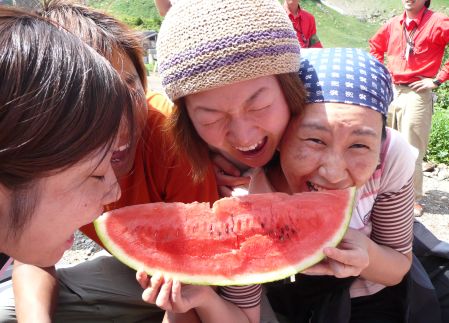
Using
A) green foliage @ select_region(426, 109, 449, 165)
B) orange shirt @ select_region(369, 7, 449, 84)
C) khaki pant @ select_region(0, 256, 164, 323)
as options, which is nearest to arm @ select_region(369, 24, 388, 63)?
orange shirt @ select_region(369, 7, 449, 84)

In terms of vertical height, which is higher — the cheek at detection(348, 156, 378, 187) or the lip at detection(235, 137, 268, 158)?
the lip at detection(235, 137, 268, 158)

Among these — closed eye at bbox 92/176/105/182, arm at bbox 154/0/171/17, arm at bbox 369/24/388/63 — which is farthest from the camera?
arm at bbox 369/24/388/63

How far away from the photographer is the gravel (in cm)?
335

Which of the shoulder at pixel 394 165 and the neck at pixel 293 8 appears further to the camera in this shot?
the neck at pixel 293 8

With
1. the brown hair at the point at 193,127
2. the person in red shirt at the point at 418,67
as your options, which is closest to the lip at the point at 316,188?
the brown hair at the point at 193,127

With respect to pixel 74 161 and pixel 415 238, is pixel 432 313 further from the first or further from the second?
pixel 74 161

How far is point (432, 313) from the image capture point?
1.85 meters

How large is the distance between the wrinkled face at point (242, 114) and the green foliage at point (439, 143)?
5.25 meters

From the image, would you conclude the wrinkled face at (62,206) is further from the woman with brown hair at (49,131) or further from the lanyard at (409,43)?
the lanyard at (409,43)

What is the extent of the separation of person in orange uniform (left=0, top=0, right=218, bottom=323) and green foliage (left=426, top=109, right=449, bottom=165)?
5.14m

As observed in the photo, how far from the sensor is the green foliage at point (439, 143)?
5988 millimetres

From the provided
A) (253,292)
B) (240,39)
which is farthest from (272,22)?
(253,292)

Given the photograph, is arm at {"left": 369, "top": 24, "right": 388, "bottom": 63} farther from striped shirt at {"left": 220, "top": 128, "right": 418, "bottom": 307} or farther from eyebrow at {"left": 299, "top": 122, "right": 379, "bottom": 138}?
eyebrow at {"left": 299, "top": 122, "right": 379, "bottom": 138}

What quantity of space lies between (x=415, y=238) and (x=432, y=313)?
404 mm
